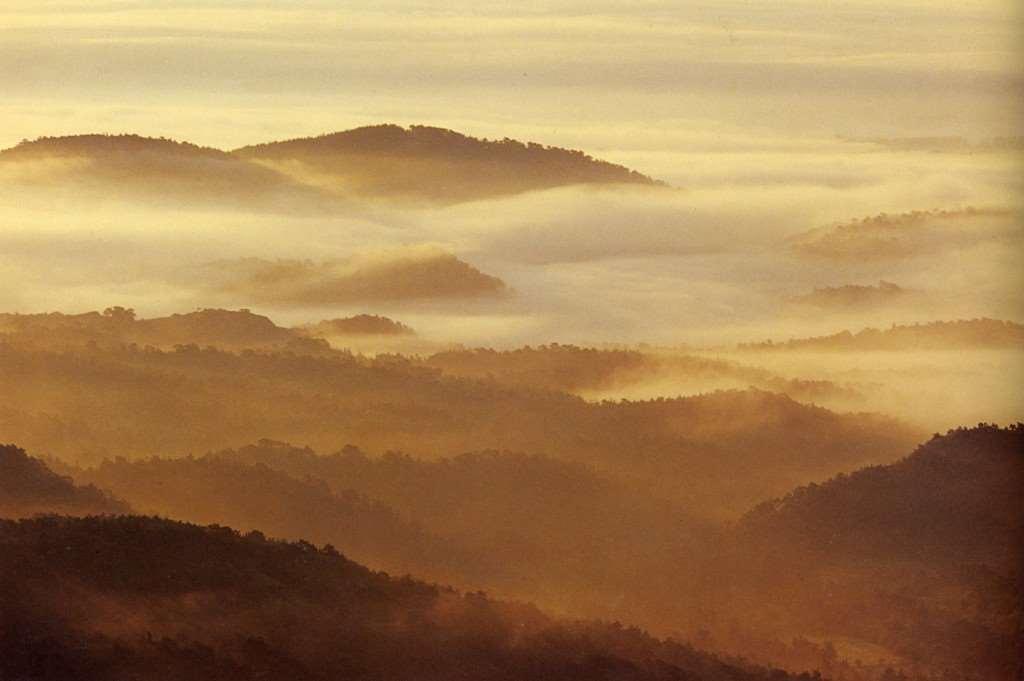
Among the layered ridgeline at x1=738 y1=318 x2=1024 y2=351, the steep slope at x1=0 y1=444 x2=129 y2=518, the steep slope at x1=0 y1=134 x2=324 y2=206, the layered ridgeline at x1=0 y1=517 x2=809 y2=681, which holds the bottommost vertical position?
the layered ridgeline at x1=0 y1=517 x2=809 y2=681

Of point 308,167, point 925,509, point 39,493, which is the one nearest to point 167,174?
point 308,167

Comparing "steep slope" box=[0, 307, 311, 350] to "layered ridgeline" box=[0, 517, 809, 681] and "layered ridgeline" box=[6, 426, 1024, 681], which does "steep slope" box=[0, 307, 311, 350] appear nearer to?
"layered ridgeline" box=[6, 426, 1024, 681]

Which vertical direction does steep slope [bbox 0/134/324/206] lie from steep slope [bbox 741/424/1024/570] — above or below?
above

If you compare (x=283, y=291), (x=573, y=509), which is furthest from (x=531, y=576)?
(x=283, y=291)

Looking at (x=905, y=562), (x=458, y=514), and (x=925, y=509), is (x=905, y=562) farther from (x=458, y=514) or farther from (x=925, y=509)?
(x=458, y=514)

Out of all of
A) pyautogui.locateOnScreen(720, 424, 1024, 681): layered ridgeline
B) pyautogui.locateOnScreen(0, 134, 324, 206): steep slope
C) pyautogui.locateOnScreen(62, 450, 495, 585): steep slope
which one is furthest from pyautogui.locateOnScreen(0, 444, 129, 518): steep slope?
pyautogui.locateOnScreen(720, 424, 1024, 681): layered ridgeline

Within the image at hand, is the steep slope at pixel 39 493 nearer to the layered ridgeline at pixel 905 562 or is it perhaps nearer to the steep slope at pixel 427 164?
the steep slope at pixel 427 164
